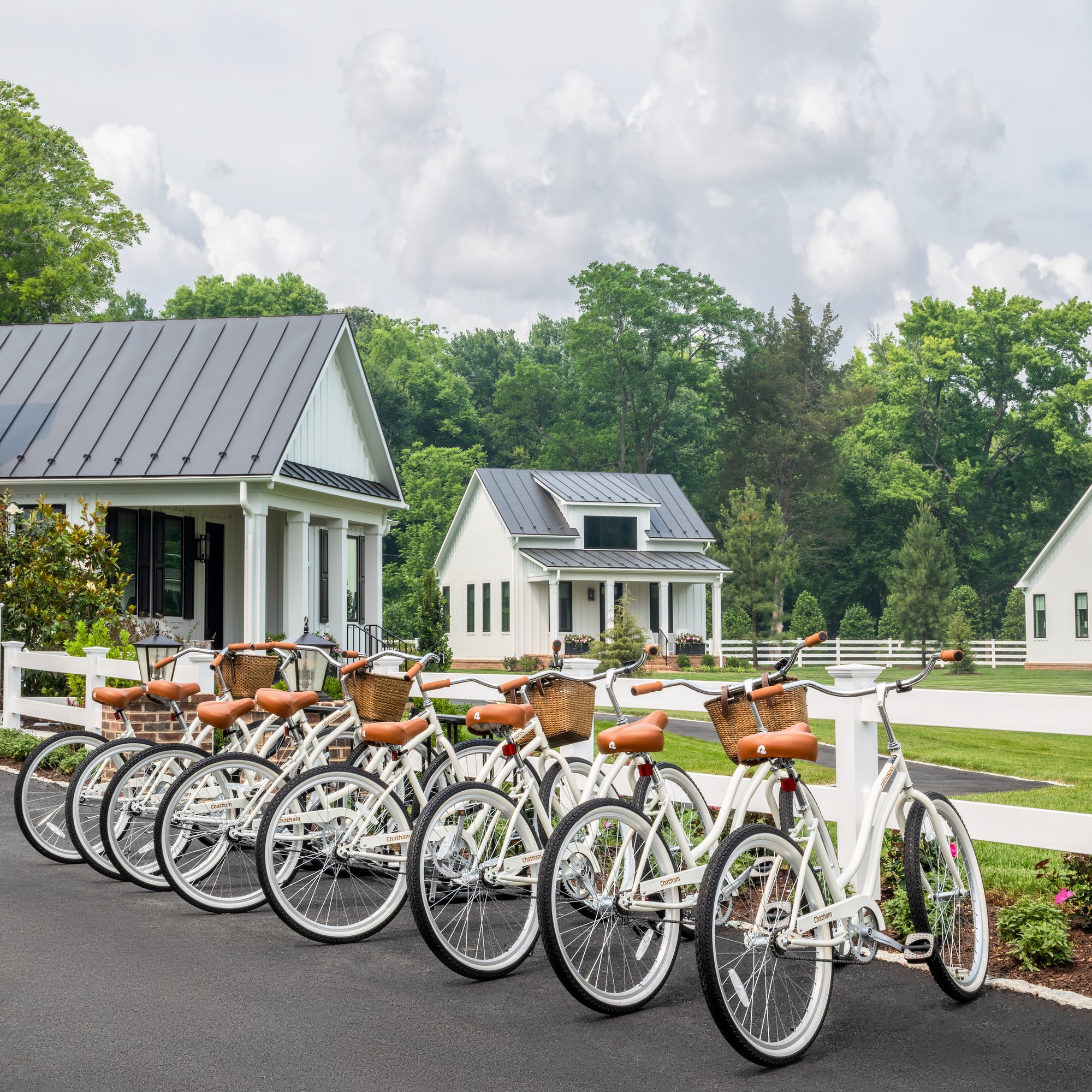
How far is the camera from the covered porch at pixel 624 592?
40344mm

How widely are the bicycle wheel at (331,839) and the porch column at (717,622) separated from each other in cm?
3530

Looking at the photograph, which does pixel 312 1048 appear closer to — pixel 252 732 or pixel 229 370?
pixel 252 732

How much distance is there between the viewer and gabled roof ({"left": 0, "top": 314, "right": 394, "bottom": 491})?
1869 centimetres

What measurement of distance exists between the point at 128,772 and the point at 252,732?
2.40 feet

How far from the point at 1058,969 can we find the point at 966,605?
44.7 meters

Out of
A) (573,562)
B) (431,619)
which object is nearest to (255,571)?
(431,619)

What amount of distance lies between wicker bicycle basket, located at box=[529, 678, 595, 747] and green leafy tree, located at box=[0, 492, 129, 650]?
11187 mm

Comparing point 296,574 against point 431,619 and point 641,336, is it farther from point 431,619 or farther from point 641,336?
point 641,336

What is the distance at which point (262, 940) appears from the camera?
246 inches

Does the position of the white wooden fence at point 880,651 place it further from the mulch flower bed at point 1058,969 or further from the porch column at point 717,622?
the mulch flower bed at point 1058,969

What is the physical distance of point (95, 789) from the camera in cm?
780

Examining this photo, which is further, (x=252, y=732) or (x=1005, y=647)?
(x=1005, y=647)

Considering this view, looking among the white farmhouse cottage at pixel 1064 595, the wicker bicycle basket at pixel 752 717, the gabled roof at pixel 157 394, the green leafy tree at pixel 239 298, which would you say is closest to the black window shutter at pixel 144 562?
the gabled roof at pixel 157 394

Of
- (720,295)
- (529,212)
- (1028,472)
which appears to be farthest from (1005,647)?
(529,212)
